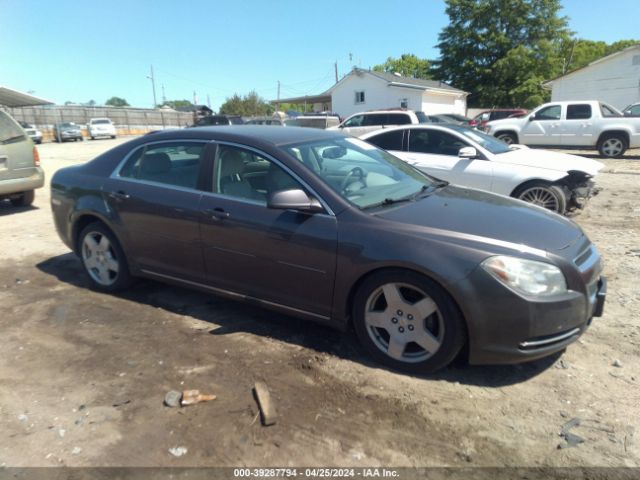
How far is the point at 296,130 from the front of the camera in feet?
14.2

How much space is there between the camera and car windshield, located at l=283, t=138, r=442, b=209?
3561mm

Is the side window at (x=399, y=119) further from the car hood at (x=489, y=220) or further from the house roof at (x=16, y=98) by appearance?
the car hood at (x=489, y=220)

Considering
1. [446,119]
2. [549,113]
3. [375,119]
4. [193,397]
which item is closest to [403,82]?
[446,119]

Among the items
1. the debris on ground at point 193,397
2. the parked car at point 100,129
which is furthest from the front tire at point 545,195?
the parked car at point 100,129

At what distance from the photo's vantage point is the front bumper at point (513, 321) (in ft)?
9.30

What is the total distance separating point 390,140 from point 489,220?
497cm

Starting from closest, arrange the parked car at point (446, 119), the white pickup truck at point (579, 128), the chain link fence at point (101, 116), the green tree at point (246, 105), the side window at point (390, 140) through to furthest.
Answer: the side window at point (390, 140)
the white pickup truck at point (579, 128)
the parked car at point (446, 119)
the chain link fence at point (101, 116)
the green tree at point (246, 105)

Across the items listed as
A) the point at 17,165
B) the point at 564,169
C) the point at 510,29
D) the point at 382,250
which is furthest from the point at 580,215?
the point at 510,29

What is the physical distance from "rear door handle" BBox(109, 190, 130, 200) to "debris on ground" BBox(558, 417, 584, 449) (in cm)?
379

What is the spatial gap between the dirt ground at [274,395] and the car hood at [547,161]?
9.87 feet

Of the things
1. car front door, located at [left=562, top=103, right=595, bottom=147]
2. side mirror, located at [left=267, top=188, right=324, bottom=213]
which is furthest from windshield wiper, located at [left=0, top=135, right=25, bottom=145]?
car front door, located at [left=562, top=103, right=595, bottom=147]

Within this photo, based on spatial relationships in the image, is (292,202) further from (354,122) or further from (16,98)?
(354,122)

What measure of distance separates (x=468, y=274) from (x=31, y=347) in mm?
3304

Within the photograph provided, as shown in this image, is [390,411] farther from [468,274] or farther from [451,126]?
[451,126]
